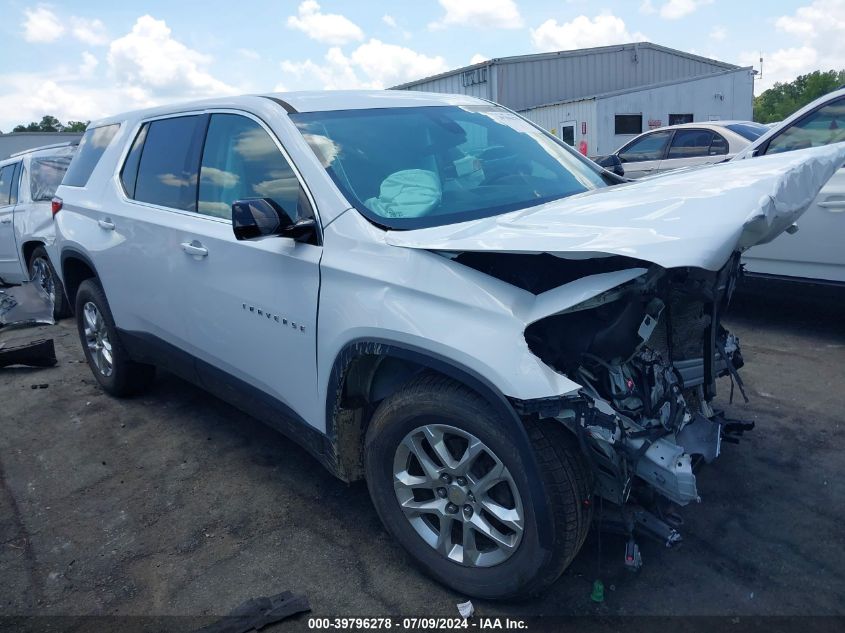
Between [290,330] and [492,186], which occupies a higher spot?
[492,186]

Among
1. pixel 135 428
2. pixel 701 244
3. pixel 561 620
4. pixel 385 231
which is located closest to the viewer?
pixel 701 244

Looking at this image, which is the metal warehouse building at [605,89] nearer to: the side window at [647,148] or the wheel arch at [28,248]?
the side window at [647,148]

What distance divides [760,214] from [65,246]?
14.9 ft

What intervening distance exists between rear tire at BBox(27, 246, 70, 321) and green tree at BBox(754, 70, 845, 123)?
54.2 m

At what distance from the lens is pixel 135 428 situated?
15.0 feet

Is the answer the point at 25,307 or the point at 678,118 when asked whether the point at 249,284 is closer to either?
the point at 25,307

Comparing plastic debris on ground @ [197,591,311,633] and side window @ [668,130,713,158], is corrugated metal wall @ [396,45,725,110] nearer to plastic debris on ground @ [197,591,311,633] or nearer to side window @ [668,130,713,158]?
side window @ [668,130,713,158]

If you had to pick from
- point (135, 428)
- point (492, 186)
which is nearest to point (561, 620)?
point (492, 186)

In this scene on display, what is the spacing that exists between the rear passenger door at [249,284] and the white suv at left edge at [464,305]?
11mm

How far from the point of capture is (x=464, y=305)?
2.41m

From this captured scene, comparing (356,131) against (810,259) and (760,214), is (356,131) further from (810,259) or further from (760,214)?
(810,259)

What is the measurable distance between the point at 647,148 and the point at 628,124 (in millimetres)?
10414

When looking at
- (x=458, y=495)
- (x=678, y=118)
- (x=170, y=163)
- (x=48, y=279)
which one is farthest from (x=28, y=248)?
(x=678, y=118)

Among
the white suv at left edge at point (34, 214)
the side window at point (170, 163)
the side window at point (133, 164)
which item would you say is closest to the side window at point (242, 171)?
the side window at point (170, 163)
